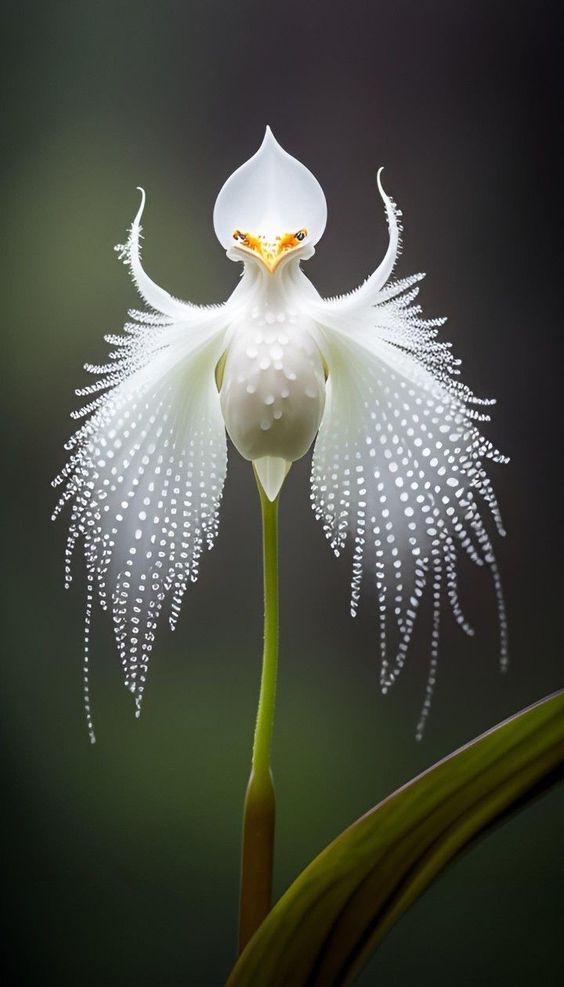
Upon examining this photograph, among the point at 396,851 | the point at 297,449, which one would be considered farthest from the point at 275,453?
the point at 396,851

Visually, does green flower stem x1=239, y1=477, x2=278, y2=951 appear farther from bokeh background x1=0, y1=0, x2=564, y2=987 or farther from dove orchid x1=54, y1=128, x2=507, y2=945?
bokeh background x1=0, y1=0, x2=564, y2=987

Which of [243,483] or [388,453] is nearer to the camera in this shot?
[388,453]

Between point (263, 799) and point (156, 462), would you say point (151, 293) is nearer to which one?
point (156, 462)

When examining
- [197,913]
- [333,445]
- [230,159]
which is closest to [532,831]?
[197,913]

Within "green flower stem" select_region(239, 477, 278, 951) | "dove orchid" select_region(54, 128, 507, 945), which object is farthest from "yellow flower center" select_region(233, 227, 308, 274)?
"green flower stem" select_region(239, 477, 278, 951)

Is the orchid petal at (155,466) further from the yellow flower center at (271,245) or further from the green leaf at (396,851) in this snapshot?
Answer: the green leaf at (396,851)

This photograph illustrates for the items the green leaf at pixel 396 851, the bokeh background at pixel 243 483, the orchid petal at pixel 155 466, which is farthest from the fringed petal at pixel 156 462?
the bokeh background at pixel 243 483
